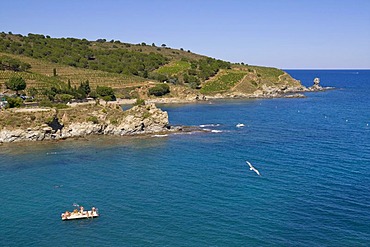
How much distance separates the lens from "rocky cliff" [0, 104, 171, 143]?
76625 mm

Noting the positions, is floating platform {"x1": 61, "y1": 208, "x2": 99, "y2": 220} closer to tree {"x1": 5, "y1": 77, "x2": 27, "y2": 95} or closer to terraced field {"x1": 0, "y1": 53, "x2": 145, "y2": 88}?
tree {"x1": 5, "y1": 77, "x2": 27, "y2": 95}

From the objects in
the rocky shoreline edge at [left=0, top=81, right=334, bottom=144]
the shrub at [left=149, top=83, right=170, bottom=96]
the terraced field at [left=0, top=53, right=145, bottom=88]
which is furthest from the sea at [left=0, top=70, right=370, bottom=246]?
the shrub at [left=149, top=83, right=170, bottom=96]

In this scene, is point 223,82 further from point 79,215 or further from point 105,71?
point 79,215

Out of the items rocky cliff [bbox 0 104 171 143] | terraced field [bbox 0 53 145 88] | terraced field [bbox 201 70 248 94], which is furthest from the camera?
terraced field [bbox 201 70 248 94]

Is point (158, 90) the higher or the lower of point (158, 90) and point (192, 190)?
the higher

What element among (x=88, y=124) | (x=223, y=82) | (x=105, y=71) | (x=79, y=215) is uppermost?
(x=105, y=71)

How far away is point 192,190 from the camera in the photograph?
48938 mm

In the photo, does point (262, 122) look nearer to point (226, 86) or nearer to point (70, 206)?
point (70, 206)

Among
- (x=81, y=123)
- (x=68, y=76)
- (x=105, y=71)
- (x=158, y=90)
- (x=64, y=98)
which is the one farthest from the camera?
(x=105, y=71)

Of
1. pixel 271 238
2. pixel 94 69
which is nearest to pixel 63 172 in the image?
pixel 271 238

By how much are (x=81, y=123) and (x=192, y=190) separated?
4117cm

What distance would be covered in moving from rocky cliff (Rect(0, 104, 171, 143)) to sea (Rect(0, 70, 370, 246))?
334 cm

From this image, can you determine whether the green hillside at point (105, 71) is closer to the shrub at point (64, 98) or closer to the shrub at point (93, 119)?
the shrub at point (64, 98)

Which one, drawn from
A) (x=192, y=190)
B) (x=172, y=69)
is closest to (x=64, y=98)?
(x=192, y=190)
